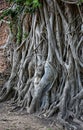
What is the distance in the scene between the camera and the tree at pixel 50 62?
4.57 metres

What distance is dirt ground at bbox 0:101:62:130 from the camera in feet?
12.9

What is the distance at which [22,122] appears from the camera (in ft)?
13.7

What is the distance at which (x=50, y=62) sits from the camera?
499cm

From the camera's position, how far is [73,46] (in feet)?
15.5

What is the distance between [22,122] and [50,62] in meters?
1.35

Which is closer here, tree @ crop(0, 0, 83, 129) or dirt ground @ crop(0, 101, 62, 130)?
dirt ground @ crop(0, 101, 62, 130)

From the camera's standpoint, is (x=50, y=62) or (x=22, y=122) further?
(x=50, y=62)

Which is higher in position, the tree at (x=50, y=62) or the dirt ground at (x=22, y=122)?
the tree at (x=50, y=62)

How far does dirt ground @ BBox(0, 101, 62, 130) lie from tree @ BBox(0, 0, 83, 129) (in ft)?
0.63

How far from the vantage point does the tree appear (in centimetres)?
457

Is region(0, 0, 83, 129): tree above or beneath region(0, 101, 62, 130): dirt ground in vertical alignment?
above

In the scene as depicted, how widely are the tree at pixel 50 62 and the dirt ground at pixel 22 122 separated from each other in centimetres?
19

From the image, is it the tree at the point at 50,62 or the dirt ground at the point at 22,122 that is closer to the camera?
the dirt ground at the point at 22,122

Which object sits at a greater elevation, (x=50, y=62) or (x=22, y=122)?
(x=50, y=62)
